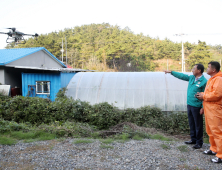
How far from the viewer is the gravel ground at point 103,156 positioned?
10.8ft

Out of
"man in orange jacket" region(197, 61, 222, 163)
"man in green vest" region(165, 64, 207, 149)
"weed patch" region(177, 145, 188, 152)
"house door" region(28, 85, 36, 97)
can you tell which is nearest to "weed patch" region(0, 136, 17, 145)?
"weed patch" region(177, 145, 188, 152)

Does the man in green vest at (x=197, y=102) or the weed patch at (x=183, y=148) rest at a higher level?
the man in green vest at (x=197, y=102)

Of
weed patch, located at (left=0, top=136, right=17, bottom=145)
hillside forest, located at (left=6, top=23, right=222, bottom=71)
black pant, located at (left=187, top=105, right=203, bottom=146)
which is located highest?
hillside forest, located at (left=6, top=23, right=222, bottom=71)

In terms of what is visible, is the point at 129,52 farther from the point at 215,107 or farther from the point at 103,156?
the point at 103,156

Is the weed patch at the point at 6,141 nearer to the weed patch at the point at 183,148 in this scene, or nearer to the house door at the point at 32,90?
the weed patch at the point at 183,148

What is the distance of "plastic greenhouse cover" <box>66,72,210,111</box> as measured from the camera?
26.1 feet

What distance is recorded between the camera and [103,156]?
12.1 ft

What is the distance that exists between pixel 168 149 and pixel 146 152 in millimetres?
563

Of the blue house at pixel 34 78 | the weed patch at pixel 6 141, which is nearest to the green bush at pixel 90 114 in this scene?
the weed patch at pixel 6 141

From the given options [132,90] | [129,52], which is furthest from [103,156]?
[129,52]

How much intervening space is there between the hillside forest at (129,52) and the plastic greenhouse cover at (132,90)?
772 inches

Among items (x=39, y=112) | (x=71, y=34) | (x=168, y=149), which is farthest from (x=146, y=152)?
(x=71, y=34)

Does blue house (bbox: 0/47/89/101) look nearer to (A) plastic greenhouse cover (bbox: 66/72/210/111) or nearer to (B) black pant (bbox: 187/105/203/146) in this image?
(A) plastic greenhouse cover (bbox: 66/72/210/111)

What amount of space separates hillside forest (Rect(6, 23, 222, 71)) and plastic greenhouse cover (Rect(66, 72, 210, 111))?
1961 centimetres
